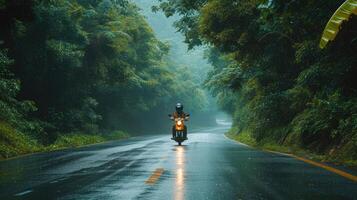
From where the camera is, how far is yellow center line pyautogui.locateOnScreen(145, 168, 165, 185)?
863 centimetres

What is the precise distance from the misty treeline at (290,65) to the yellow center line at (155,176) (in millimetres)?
5004

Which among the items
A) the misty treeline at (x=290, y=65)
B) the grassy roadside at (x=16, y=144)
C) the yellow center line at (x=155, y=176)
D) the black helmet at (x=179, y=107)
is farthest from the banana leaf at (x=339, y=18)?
the black helmet at (x=179, y=107)

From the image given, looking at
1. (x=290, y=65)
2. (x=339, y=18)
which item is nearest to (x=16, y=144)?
(x=290, y=65)

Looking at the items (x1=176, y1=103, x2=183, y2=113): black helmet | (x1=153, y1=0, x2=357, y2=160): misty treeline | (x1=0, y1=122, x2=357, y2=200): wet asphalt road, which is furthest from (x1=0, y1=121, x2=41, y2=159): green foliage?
(x1=153, y1=0, x2=357, y2=160): misty treeline

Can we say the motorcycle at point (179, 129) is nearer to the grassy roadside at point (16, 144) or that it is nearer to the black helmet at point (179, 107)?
the black helmet at point (179, 107)

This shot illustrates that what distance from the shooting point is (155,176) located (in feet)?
31.3

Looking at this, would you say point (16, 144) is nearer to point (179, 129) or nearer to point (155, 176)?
point (179, 129)

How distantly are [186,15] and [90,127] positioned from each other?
418 inches

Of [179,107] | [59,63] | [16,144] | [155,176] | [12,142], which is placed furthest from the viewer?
[59,63]

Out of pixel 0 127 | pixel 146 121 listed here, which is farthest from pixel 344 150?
pixel 146 121

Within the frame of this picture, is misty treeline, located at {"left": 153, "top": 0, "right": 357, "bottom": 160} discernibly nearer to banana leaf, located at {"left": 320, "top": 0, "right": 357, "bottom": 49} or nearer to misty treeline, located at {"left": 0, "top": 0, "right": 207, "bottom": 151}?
banana leaf, located at {"left": 320, "top": 0, "right": 357, "bottom": 49}

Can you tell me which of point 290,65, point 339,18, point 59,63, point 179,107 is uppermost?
point 59,63

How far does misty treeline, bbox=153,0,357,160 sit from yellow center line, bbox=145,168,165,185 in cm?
500

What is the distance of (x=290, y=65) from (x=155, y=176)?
1469 centimetres
